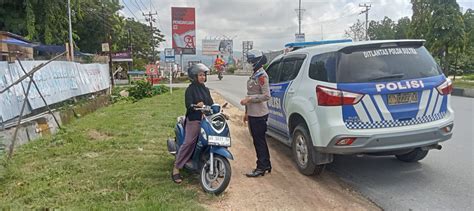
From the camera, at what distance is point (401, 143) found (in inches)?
177

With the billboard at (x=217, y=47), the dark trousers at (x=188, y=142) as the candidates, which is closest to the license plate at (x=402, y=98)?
the dark trousers at (x=188, y=142)

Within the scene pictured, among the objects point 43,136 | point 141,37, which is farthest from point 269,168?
point 141,37

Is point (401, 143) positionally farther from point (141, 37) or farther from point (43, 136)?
point (141, 37)

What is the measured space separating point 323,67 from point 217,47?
249 ft

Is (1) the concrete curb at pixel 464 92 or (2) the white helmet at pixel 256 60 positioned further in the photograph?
(1) the concrete curb at pixel 464 92

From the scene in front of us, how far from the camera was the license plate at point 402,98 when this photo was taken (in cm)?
449

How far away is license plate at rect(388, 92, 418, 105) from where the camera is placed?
4492mm

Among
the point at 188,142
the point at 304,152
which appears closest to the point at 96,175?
the point at 188,142

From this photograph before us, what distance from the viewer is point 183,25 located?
93.8 feet

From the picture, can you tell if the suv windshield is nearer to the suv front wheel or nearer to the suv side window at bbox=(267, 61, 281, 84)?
the suv front wheel

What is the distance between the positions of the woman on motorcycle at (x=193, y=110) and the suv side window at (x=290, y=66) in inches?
65.2

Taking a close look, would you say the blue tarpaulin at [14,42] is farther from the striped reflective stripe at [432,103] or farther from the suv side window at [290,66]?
the striped reflective stripe at [432,103]

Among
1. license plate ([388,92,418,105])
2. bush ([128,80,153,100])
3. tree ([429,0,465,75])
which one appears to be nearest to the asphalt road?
license plate ([388,92,418,105])

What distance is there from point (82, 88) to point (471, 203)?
511 inches
